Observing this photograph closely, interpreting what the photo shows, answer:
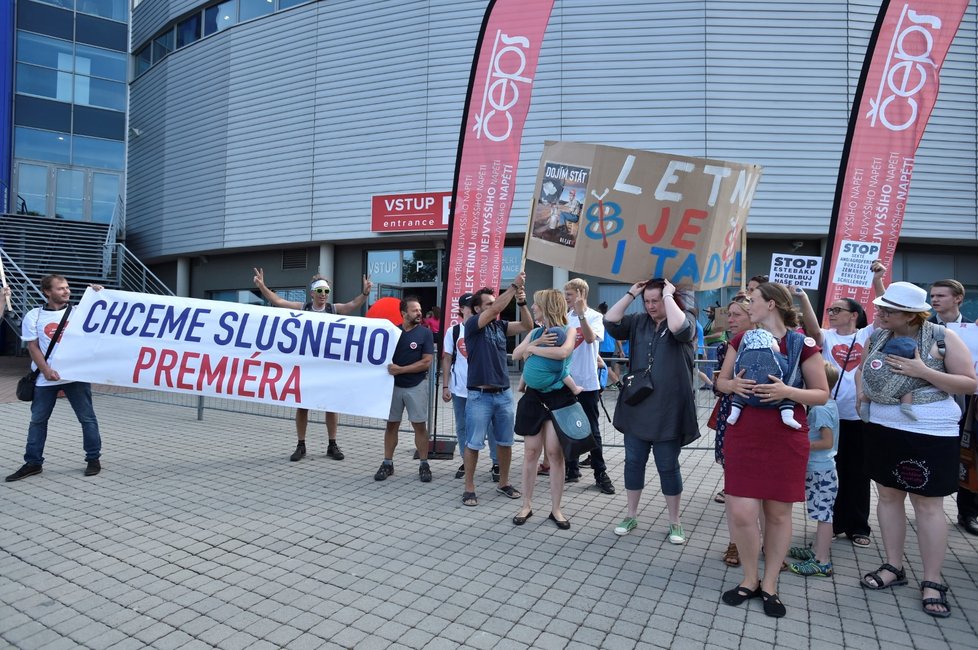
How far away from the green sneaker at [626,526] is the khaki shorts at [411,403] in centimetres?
243

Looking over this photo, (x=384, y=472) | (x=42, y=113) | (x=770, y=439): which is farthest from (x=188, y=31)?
(x=770, y=439)

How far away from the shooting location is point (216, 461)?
6621 millimetres

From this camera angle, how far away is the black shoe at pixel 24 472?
5.66m

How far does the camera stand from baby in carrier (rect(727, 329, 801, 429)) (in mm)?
3326

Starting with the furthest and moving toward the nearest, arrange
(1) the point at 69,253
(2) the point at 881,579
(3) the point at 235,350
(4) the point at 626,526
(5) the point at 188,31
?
(5) the point at 188,31 < (1) the point at 69,253 < (3) the point at 235,350 < (4) the point at 626,526 < (2) the point at 881,579

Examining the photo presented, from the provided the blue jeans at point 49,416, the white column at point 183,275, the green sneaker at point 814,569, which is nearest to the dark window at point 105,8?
the white column at point 183,275

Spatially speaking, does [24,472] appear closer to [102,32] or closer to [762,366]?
[762,366]

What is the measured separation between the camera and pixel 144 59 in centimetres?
2514

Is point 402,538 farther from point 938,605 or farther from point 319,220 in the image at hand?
point 319,220

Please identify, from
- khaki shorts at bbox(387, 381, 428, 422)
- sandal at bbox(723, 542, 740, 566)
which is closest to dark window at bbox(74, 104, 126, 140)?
khaki shorts at bbox(387, 381, 428, 422)

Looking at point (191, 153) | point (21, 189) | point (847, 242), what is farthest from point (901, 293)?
point (21, 189)

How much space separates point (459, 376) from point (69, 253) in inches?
796

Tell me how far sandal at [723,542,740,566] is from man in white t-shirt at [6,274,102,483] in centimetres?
594

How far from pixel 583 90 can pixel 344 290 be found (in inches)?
396
